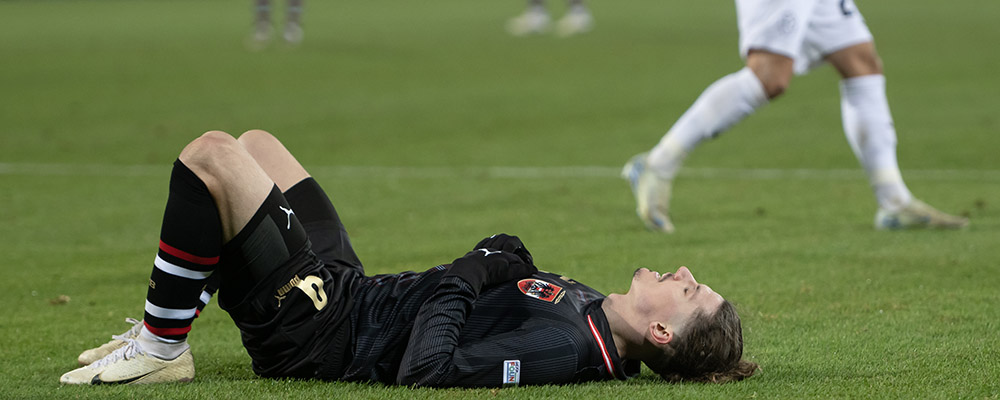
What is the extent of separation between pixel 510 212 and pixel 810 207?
176 centimetres

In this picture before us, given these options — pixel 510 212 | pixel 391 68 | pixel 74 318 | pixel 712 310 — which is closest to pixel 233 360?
pixel 74 318

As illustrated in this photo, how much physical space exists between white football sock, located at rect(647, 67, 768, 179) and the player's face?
8.59 ft

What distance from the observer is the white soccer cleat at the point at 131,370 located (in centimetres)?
331

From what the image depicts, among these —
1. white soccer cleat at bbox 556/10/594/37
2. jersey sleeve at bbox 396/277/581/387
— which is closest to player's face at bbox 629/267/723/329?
jersey sleeve at bbox 396/277/581/387

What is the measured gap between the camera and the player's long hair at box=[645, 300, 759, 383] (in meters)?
3.27

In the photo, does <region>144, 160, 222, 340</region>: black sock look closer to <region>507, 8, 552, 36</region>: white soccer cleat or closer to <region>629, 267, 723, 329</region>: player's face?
<region>629, 267, 723, 329</region>: player's face

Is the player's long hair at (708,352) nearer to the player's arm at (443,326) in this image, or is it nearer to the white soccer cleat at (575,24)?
the player's arm at (443,326)

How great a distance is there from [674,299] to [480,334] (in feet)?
1.82

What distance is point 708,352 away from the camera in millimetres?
3271

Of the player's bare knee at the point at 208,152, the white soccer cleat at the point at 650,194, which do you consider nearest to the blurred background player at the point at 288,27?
the white soccer cleat at the point at 650,194

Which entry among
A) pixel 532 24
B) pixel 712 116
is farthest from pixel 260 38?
pixel 712 116

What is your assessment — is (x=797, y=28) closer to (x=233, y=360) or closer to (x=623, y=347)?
(x=623, y=347)

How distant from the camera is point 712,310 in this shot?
3.28 m

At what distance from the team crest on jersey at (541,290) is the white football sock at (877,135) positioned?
10.5ft
